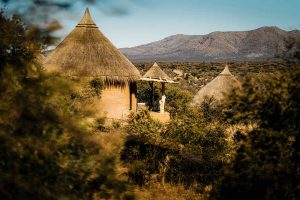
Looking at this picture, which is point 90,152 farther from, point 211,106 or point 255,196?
point 211,106

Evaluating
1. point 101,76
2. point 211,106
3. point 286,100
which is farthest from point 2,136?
point 211,106

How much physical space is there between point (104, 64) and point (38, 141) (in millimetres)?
12141

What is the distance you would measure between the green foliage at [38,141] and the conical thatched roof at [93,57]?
10.5 meters

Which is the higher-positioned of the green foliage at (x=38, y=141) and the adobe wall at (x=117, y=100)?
the green foliage at (x=38, y=141)

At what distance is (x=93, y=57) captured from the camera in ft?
51.3

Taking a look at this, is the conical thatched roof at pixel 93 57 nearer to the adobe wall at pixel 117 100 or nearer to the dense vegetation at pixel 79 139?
the adobe wall at pixel 117 100

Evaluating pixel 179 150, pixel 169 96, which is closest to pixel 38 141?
pixel 179 150

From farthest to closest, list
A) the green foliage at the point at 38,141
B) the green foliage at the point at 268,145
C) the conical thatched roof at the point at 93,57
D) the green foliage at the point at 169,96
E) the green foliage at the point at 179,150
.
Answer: the green foliage at the point at 169,96 → the conical thatched roof at the point at 93,57 → the green foliage at the point at 179,150 → the green foliage at the point at 268,145 → the green foliage at the point at 38,141

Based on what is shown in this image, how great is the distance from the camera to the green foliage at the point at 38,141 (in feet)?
11.7

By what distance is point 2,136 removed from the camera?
3596 millimetres

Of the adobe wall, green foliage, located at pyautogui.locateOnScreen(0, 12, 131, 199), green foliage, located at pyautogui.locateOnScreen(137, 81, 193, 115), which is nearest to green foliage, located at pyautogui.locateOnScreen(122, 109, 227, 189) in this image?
the adobe wall

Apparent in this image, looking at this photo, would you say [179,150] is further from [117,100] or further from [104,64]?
[104,64]

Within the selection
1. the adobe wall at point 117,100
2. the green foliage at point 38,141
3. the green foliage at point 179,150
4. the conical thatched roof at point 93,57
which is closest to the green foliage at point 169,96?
the adobe wall at point 117,100

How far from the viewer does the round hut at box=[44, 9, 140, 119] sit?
1527cm
